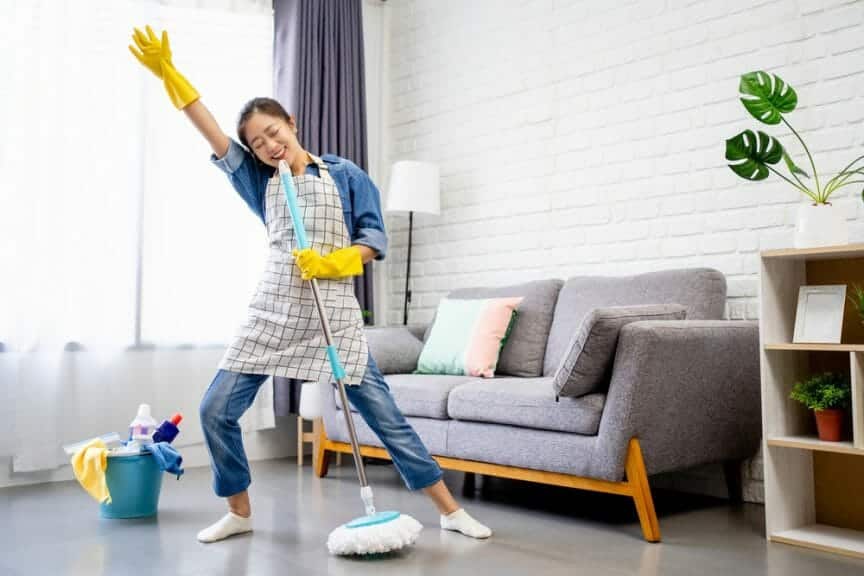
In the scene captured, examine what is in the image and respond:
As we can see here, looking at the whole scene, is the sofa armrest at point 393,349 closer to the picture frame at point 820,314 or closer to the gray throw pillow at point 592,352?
the gray throw pillow at point 592,352

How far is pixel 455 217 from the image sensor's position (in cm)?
425

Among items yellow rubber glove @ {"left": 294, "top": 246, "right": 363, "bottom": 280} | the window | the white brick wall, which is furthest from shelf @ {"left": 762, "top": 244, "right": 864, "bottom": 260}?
the window

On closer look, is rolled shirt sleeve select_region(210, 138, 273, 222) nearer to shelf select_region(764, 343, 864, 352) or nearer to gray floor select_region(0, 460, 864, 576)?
gray floor select_region(0, 460, 864, 576)

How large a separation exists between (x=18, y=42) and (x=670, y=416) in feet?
9.60

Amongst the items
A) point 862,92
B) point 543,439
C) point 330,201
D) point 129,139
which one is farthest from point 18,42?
point 862,92

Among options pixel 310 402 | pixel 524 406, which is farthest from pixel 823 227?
pixel 310 402

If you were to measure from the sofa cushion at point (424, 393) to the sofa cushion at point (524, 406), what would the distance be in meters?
0.06

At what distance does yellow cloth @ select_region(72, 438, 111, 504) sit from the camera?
107 inches

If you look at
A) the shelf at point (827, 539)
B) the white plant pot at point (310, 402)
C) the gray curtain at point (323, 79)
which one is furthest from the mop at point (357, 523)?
the gray curtain at point (323, 79)

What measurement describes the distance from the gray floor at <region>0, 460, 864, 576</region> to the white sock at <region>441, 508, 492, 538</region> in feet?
0.12

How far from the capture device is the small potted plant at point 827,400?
2373mm

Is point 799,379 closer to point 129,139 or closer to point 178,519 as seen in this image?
point 178,519

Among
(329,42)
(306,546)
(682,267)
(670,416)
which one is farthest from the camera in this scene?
(329,42)

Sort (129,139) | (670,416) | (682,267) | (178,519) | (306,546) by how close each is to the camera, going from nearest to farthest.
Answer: (306,546) < (670,416) < (178,519) < (682,267) < (129,139)
